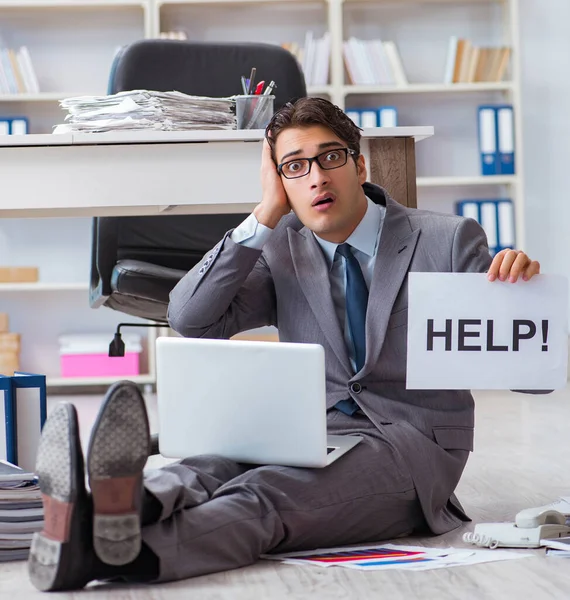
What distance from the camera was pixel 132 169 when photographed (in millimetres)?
1771

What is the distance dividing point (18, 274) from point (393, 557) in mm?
3103

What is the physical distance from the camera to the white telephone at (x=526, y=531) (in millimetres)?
1527

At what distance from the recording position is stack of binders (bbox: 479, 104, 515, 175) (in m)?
4.25

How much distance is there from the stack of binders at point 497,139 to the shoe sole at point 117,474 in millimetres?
3286

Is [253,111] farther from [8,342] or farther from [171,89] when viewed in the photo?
[8,342]

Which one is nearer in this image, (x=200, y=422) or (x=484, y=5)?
(x=200, y=422)

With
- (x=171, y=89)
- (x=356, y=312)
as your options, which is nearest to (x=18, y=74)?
(x=171, y=89)

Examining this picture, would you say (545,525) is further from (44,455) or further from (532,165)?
(532,165)

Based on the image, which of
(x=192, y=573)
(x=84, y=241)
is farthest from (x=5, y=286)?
(x=192, y=573)

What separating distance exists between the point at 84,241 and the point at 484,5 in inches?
82.5

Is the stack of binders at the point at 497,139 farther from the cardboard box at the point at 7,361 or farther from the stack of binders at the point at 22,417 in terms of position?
the stack of binders at the point at 22,417

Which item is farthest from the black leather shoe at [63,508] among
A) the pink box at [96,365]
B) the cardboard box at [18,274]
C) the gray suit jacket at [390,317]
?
the cardboard box at [18,274]

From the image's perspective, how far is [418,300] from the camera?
5.11 ft

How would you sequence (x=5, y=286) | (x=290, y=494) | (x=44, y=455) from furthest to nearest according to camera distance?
(x=5, y=286)
(x=290, y=494)
(x=44, y=455)
